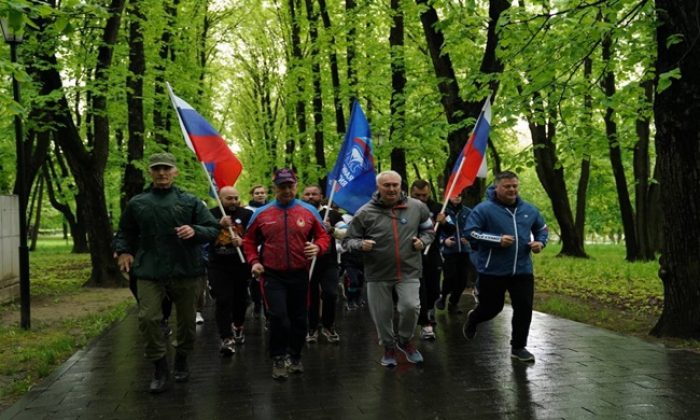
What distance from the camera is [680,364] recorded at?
6453mm

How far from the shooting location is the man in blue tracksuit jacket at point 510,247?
22.4 feet

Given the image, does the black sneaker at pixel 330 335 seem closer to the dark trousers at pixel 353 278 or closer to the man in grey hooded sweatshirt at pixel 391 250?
the man in grey hooded sweatshirt at pixel 391 250

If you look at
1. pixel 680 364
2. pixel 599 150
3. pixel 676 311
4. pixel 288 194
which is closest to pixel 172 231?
pixel 288 194

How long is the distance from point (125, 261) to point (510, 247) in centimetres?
385

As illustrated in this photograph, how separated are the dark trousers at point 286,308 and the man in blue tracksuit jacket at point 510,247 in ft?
6.26

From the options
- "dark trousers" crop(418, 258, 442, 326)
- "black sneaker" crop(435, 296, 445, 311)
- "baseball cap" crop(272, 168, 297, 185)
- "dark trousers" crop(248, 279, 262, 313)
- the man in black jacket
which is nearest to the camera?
"baseball cap" crop(272, 168, 297, 185)

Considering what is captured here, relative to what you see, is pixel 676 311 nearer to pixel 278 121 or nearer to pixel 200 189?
pixel 200 189

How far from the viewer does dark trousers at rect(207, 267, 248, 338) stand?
764 centimetres

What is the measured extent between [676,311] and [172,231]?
5922 mm

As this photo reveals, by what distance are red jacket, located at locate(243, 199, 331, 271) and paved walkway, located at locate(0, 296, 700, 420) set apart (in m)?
1.15

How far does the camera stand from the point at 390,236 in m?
6.66

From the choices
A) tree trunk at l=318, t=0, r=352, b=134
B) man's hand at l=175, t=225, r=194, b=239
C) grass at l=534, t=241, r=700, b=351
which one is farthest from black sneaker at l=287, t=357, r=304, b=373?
tree trunk at l=318, t=0, r=352, b=134

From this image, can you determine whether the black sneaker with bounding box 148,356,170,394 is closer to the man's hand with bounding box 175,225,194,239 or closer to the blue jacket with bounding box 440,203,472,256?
the man's hand with bounding box 175,225,194,239

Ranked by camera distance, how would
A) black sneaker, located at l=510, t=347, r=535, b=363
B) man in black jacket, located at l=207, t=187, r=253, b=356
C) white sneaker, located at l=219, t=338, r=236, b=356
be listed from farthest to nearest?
man in black jacket, located at l=207, t=187, r=253, b=356 < white sneaker, located at l=219, t=338, r=236, b=356 < black sneaker, located at l=510, t=347, r=535, b=363
